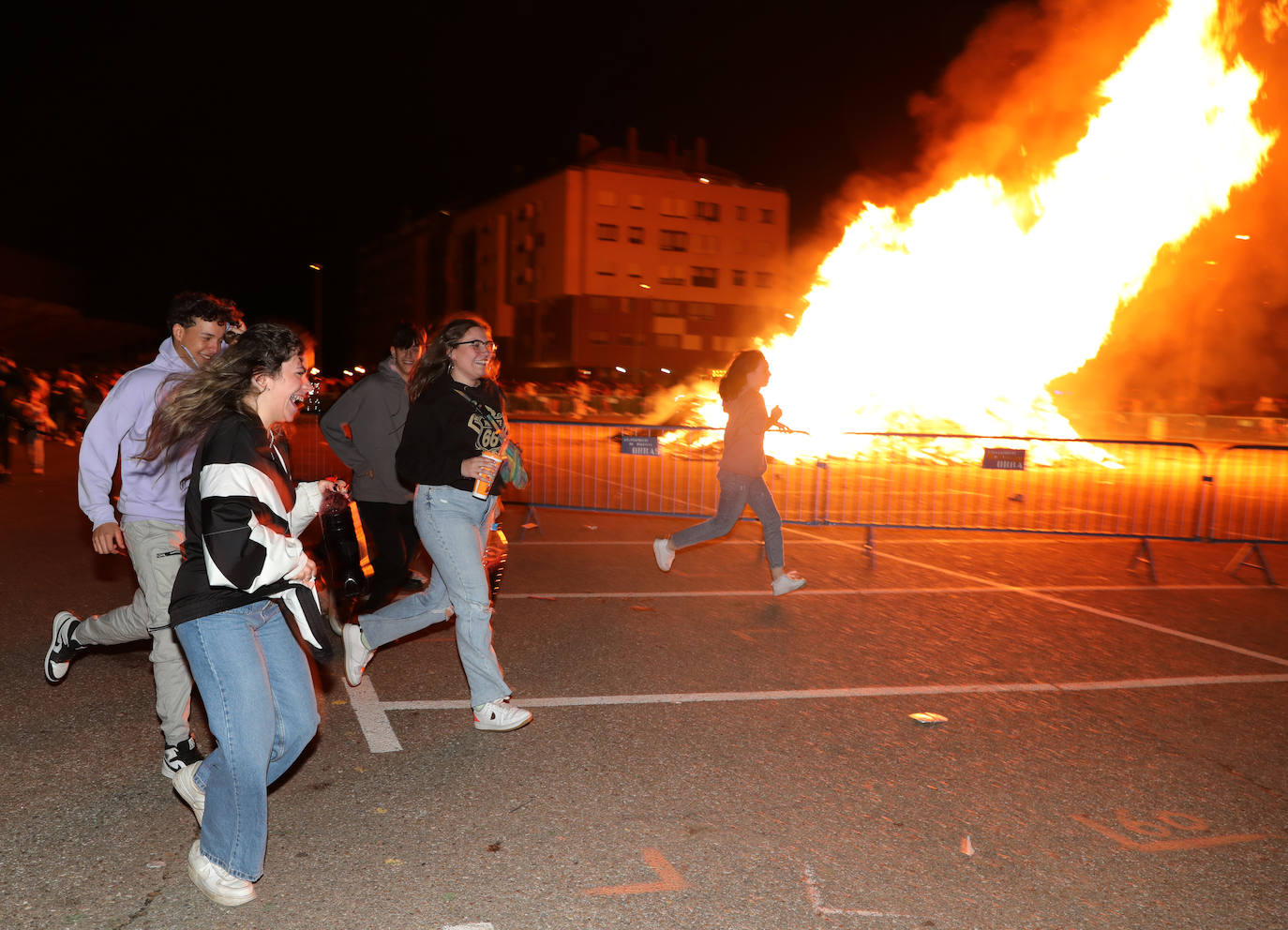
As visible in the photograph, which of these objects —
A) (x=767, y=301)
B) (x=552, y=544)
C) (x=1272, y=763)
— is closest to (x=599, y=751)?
(x=1272, y=763)

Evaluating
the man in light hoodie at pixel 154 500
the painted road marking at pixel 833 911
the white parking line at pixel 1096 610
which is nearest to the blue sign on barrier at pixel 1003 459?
the white parking line at pixel 1096 610

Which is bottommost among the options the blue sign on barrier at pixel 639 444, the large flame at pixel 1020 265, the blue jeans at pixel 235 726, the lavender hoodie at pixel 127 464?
the blue jeans at pixel 235 726

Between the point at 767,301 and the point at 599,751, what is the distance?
6252 cm

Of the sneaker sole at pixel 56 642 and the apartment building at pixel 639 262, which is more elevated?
the apartment building at pixel 639 262

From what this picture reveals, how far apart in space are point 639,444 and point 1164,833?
24.3ft

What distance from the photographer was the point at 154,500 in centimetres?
410

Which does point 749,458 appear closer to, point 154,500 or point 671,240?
point 154,500

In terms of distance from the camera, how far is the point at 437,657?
6199 millimetres

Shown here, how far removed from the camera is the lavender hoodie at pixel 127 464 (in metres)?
4.10

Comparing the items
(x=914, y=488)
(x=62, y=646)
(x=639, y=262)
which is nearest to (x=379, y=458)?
(x=62, y=646)

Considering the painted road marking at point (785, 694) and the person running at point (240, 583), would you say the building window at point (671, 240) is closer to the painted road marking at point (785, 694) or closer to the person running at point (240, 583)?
the painted road marking at point (785, 694)

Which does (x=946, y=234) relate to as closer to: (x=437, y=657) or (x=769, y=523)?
(x=769, y=523)

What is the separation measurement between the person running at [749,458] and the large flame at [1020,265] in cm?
550

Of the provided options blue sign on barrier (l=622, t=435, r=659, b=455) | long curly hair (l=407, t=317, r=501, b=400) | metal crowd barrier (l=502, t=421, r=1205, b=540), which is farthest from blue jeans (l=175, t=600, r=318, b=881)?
blue sign on barrier (l=622, t=435, r=659, b=455)
